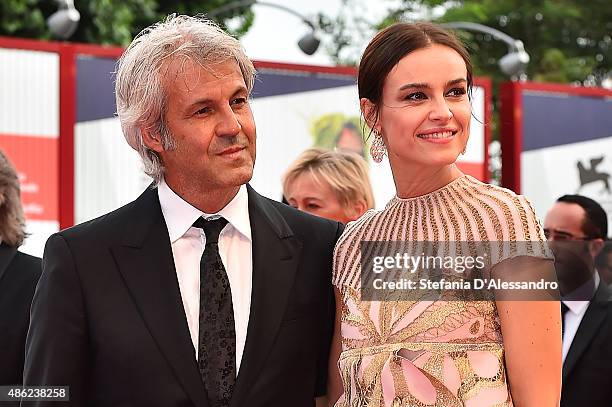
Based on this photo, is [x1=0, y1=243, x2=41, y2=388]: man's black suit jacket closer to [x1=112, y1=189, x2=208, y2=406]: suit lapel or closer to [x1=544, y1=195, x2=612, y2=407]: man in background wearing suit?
[x1=112, y1=189, x2=208, y2=406]: suit lapel

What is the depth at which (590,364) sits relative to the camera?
4324 mm

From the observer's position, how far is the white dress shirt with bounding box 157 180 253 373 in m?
2.68

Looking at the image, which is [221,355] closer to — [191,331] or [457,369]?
[191,331]

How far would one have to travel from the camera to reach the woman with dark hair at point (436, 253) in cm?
243

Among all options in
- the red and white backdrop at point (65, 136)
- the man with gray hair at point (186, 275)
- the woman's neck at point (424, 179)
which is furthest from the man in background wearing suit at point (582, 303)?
the red and white backdrop at point (65, 136)

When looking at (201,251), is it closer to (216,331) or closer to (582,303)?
(216,331)

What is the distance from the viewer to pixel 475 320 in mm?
2484

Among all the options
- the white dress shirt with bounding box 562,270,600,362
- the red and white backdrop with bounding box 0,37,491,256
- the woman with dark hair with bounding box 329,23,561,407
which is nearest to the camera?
the woman with dark hair with bounding box 329,23,561,407

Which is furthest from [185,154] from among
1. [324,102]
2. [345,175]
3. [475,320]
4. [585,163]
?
[585,163]

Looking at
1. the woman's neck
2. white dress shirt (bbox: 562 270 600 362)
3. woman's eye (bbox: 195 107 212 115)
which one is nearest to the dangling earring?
the woman's neck

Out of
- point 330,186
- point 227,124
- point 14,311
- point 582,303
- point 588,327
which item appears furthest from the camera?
point 330,186

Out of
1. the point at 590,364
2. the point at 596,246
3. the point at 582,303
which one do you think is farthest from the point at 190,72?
the point at 596,246

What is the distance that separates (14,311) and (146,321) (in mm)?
1380

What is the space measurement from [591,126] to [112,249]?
21.6 ft
